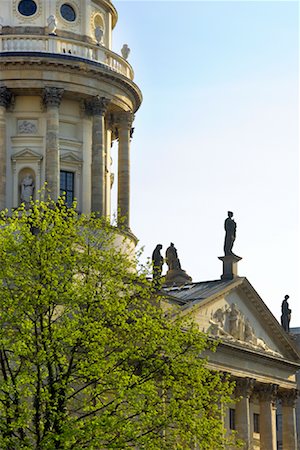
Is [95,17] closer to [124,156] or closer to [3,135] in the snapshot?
[124,156]

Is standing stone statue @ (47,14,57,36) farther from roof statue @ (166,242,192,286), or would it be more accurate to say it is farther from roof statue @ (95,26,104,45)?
roof statue @ (166,242,192,286)

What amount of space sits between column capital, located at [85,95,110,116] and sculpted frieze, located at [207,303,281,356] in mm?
12671

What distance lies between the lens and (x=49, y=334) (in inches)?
1309

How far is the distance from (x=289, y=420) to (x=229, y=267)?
39.9 ft

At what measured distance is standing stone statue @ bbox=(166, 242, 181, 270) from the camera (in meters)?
66.5

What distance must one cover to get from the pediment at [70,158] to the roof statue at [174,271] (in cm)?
997

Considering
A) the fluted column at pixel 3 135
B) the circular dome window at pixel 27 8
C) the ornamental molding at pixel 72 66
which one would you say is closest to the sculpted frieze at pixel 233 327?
the fluted column at pixel 3 135

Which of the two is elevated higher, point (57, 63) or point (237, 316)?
point (57, 63)

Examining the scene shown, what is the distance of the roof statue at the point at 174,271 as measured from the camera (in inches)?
2598

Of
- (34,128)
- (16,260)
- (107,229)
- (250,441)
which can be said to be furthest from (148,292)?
(250,441)

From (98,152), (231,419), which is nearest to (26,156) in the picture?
(98,152)

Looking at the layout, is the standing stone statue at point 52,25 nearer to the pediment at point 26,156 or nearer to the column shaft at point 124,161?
the column shaft at point 124,161

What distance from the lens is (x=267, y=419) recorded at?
65.1 metres

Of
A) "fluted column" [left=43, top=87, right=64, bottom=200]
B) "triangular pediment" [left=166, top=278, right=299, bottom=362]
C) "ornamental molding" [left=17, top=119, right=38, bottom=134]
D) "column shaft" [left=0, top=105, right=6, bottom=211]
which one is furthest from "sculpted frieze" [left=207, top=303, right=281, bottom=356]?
"ornamental molding" [left=17, top=119, right=38, bottom=134]
